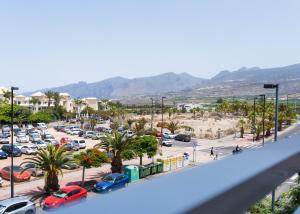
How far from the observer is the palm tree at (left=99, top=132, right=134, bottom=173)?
2931cm

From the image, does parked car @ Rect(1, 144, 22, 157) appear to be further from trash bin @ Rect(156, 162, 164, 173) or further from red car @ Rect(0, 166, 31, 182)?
trash bin @ Rect(156, 162, 164, 173)

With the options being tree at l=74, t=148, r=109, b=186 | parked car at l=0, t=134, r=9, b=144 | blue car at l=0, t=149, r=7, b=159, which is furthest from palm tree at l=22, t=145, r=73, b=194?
parked car at l=0, t=134, r=9, b=144

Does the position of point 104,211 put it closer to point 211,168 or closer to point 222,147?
point 211,168

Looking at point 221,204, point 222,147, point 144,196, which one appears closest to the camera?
point 144,196

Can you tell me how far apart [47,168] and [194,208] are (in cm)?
2402

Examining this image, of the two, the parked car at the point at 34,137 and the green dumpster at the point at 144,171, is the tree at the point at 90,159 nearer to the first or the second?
the green dumpster at the point at 144,171

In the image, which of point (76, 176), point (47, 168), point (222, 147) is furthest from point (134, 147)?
point (222, 147)

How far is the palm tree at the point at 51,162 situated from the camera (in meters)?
23.6

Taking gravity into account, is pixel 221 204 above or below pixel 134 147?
above

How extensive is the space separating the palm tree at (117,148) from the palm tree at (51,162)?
5.67m

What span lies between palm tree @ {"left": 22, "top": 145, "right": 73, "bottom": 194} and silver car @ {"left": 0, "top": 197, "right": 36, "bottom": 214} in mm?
4557

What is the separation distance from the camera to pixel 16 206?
1855 cm

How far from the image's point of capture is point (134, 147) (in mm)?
30891

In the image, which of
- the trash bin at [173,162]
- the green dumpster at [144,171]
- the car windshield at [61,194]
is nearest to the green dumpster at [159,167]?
the green dumpster at [144,171]
